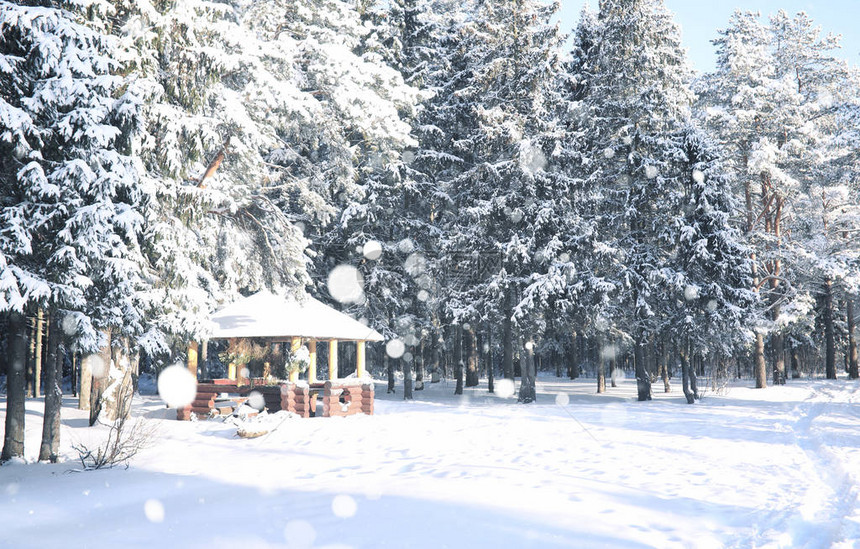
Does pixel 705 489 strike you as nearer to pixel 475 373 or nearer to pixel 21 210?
pixel 21 210

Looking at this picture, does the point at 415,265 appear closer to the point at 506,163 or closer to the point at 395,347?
the point at 395,347

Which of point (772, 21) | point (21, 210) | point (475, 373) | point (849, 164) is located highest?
point (772, 21)

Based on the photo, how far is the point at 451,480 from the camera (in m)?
8.09

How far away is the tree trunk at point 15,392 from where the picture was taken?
31.0 feet

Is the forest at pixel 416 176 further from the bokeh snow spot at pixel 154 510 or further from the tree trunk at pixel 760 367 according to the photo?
the bokeh snow spot at pixel 154 510

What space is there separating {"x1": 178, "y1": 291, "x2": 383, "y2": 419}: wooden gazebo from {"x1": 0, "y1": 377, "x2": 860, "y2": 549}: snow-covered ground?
1792mm

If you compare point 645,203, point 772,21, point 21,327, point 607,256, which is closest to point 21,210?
point 21,327

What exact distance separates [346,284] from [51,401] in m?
16.6

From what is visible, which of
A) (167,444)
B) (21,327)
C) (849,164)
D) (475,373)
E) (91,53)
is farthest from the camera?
(475,373)

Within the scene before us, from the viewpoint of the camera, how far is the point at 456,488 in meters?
7.56

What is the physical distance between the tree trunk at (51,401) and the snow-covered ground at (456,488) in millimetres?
378

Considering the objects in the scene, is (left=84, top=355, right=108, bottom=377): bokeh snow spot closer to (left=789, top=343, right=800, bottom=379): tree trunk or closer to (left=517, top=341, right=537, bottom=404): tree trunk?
(left=517, top=341, right=537, bottom=404): tree trunk

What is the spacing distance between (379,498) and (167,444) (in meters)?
6.61

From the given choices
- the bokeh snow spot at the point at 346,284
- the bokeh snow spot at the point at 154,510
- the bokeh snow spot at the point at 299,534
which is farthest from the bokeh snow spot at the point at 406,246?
the bokeh snow spot at the point at 299,534
